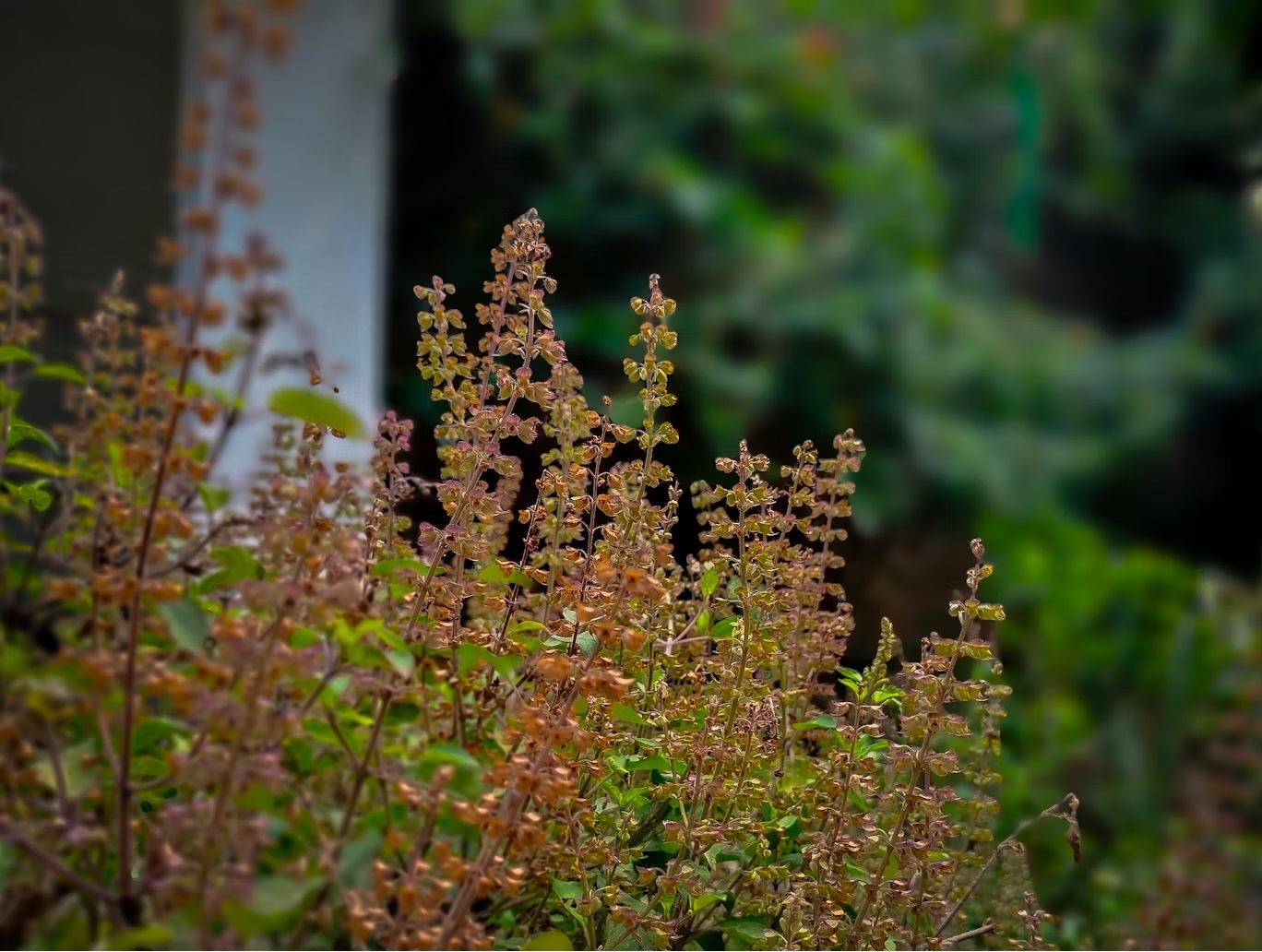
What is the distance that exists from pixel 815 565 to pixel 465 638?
0.32m

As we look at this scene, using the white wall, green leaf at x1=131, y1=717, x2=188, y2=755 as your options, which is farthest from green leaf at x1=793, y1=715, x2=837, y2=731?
the white wall

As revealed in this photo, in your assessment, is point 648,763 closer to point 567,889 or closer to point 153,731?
point 567,889

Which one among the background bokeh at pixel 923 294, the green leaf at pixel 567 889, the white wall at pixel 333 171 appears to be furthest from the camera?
the background bokeh at pixel 923 294

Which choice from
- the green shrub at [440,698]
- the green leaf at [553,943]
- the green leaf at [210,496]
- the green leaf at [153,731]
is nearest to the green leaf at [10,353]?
the green shrub at [440,698]

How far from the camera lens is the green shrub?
1.96 ft

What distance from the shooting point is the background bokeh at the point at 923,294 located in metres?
3.12

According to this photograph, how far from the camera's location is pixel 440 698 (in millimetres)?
895

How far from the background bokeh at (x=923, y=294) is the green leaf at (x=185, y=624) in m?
1.71

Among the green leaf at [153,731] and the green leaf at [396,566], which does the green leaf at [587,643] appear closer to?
the green leaf at [396,566]

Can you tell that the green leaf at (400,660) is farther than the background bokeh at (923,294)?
No

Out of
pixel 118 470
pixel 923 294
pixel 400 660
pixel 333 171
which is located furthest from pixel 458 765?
pixel 923 294

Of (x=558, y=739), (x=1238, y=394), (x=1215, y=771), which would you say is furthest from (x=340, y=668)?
(x=1238, y=394)

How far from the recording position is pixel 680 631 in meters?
1.05

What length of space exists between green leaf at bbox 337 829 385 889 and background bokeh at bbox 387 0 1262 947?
168 cm
